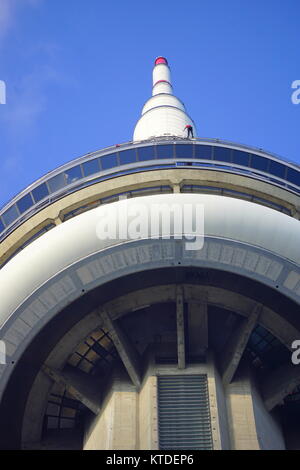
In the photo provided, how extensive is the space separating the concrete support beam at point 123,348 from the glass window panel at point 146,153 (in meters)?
10.2

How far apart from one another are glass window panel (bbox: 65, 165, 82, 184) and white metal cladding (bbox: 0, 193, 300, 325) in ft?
23.4

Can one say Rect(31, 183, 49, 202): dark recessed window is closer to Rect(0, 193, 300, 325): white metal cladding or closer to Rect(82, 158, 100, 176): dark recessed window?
Rect(82, 158, 100, 176): dark recessed window

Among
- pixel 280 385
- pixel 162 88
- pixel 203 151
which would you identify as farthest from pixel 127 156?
pixel 162 88

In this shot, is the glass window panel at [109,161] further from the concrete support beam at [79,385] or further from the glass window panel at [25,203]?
the concrete support beam at [79,385]

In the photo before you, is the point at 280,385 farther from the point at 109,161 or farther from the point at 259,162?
the point at 109,161

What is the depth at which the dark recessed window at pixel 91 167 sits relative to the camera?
97.8ft

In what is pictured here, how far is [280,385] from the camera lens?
992 inches

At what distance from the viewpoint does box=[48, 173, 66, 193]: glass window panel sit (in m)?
30.0

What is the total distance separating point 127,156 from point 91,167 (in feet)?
7.78

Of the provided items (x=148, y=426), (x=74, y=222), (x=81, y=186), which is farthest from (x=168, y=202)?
(x=148, y=426)

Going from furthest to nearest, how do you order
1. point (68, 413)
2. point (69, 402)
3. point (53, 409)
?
point (68, 413), point (69, 402), point (53, 409)

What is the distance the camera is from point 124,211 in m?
23.1

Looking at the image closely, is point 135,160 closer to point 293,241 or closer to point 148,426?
point 293,241

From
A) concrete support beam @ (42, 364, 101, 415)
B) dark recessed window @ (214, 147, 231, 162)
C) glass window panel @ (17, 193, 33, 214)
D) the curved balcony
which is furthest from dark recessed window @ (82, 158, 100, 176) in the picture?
concrete support beam @ (42, 364, 101, 415)
